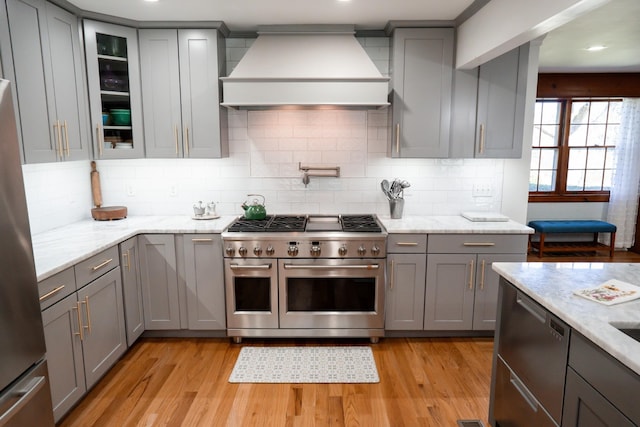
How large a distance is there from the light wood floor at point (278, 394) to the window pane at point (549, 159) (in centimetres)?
437

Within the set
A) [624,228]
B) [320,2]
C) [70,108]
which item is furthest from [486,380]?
[624,228]

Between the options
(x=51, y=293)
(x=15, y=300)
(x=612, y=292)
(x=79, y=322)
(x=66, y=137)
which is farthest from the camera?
(x=66, y=137)

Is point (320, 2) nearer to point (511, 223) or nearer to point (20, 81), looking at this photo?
point (20, 81)

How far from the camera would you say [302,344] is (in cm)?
331

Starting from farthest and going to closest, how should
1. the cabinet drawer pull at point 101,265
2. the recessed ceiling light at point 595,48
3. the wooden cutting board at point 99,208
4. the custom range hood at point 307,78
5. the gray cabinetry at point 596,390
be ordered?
1. the recessed ceiling light at point 595,48
2. the wooden cutting board at point 99,208
3. the custom range hood at point 307,78
4. the cabinet drawer pull at point 101,265
5. the gray cabinetry at point 596,390

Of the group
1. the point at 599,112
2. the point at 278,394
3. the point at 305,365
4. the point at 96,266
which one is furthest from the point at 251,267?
the point at 599,112

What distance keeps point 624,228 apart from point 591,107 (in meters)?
1.98

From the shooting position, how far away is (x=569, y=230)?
610cm

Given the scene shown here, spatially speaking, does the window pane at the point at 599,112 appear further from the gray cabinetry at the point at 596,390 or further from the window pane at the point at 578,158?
the gray cabinetry at the point at 596,390

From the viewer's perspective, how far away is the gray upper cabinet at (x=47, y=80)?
7.96 feet

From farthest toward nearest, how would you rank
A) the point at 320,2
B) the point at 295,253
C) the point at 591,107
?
the point at 591,107
the point at 295,253
the point at 320,2

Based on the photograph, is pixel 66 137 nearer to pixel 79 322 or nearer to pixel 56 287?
pixel 56 287

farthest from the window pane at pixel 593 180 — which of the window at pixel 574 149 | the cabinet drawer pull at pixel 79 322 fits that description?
the cabinet drawer pull at pixel 79 322

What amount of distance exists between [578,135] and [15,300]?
24.2 feet
